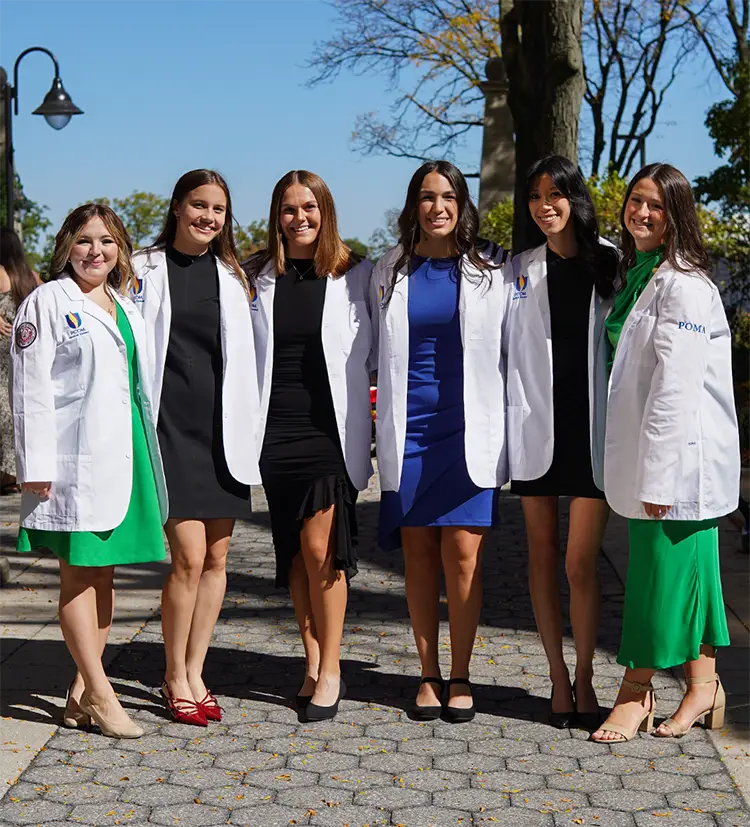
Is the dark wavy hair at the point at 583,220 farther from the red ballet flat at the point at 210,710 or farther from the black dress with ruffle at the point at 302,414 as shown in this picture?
the red ballet flat at the point at 210,710

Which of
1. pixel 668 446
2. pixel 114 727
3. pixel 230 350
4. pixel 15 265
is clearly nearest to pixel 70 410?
pixel 230 350

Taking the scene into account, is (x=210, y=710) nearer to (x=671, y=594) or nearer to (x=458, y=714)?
(x=458, y=714)

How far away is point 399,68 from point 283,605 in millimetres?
24778

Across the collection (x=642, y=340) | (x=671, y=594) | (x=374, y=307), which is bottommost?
(x=671, y=594)

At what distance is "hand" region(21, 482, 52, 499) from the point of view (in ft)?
15.5

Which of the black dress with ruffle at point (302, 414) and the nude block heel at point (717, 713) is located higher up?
the black dress with ruffle at point (302, 414)

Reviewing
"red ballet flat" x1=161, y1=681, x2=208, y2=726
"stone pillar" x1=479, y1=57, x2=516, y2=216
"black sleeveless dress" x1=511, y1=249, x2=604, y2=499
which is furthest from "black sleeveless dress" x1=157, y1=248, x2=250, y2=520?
"stone pillar" x1=479, y1=57, x2=516, y2=216

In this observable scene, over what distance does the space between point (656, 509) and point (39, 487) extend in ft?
7.41

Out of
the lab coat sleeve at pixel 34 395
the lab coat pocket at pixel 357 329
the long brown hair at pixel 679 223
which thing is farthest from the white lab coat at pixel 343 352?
the long brown hair at pixel 679 223

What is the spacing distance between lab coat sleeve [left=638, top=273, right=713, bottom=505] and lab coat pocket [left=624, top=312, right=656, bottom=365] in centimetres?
3

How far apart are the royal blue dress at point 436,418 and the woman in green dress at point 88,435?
3.27ft

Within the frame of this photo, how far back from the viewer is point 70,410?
4.79 metres

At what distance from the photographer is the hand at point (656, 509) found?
4762mm

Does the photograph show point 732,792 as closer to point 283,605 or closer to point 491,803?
point 491,803
